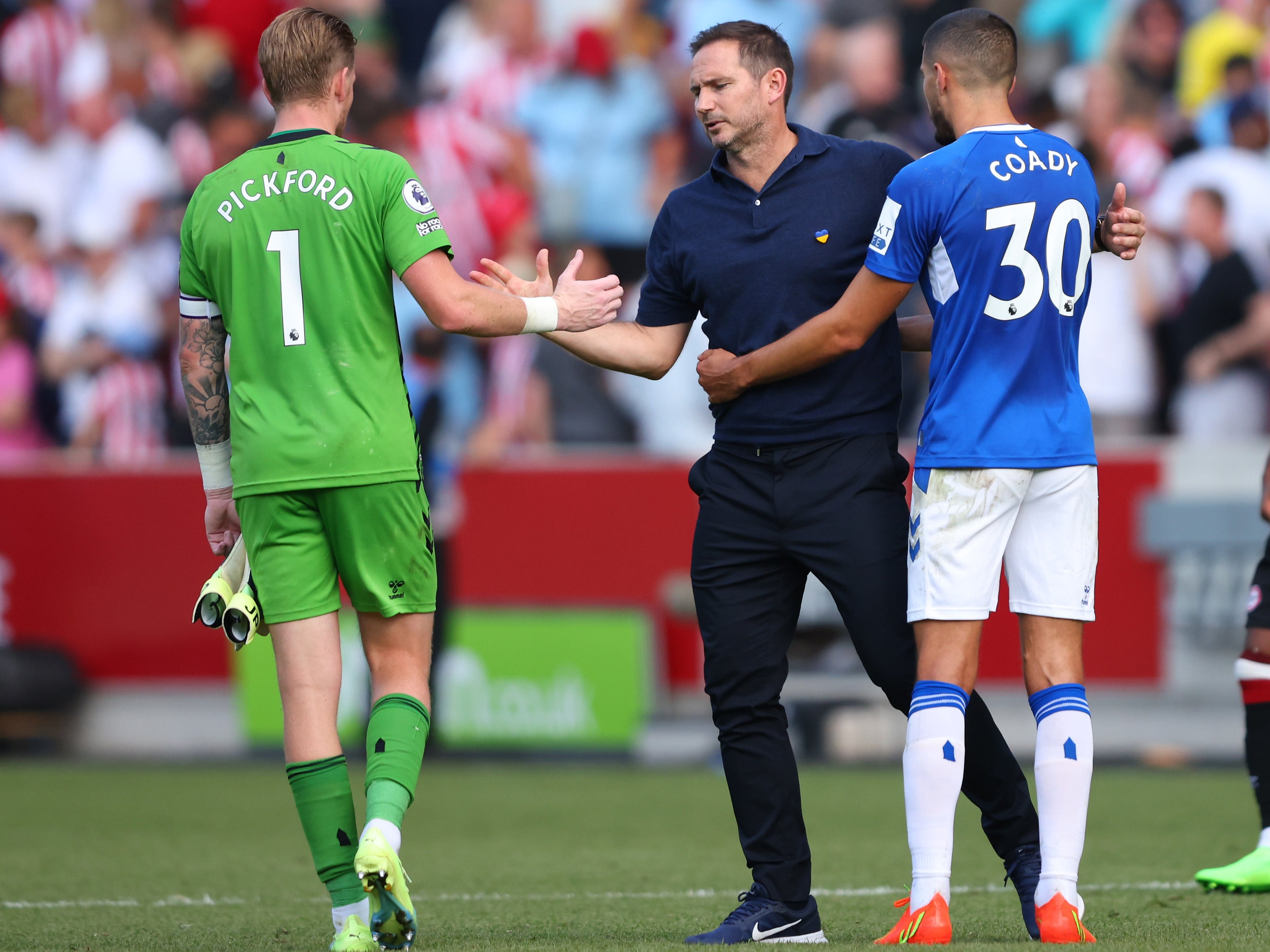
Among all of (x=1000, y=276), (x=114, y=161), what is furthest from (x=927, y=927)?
(x=114, y=161)

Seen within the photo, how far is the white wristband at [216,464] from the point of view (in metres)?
4.76

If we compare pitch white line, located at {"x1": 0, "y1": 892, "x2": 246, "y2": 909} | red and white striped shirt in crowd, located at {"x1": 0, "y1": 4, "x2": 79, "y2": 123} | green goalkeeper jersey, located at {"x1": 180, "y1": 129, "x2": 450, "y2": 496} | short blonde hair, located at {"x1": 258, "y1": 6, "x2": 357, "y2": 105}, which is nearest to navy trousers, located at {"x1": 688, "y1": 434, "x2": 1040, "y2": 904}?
green goalkeeper jersey, located at {"x1": 180, "y1": 129, "x2": 450, "y2": 496}

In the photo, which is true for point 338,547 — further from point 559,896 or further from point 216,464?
point 559,896

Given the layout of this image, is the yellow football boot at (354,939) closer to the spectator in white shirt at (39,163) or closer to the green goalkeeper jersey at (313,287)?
the green goalkeeper jersey at (313,287)

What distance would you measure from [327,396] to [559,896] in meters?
2.25

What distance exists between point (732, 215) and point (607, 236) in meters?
8.15

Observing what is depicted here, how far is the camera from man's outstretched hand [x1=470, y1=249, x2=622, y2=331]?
4.86m

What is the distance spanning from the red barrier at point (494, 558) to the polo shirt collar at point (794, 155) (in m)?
5.91

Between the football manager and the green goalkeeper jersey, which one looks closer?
the green goalkeeper jersey

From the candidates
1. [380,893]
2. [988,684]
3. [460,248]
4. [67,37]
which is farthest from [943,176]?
[67,37]

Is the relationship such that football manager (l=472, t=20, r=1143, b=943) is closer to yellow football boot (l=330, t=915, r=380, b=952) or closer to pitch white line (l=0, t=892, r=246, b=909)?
yellow football boot (l=330, t=915, r=380, b=952)

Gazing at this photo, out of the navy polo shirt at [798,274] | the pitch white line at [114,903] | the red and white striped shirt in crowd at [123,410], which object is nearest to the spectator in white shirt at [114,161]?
the red and white striped shirt in crowd at [123,410]

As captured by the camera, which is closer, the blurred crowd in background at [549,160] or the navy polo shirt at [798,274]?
the navy polo shirt at [798,274]

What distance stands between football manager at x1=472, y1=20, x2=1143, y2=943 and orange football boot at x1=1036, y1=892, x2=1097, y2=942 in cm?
29
